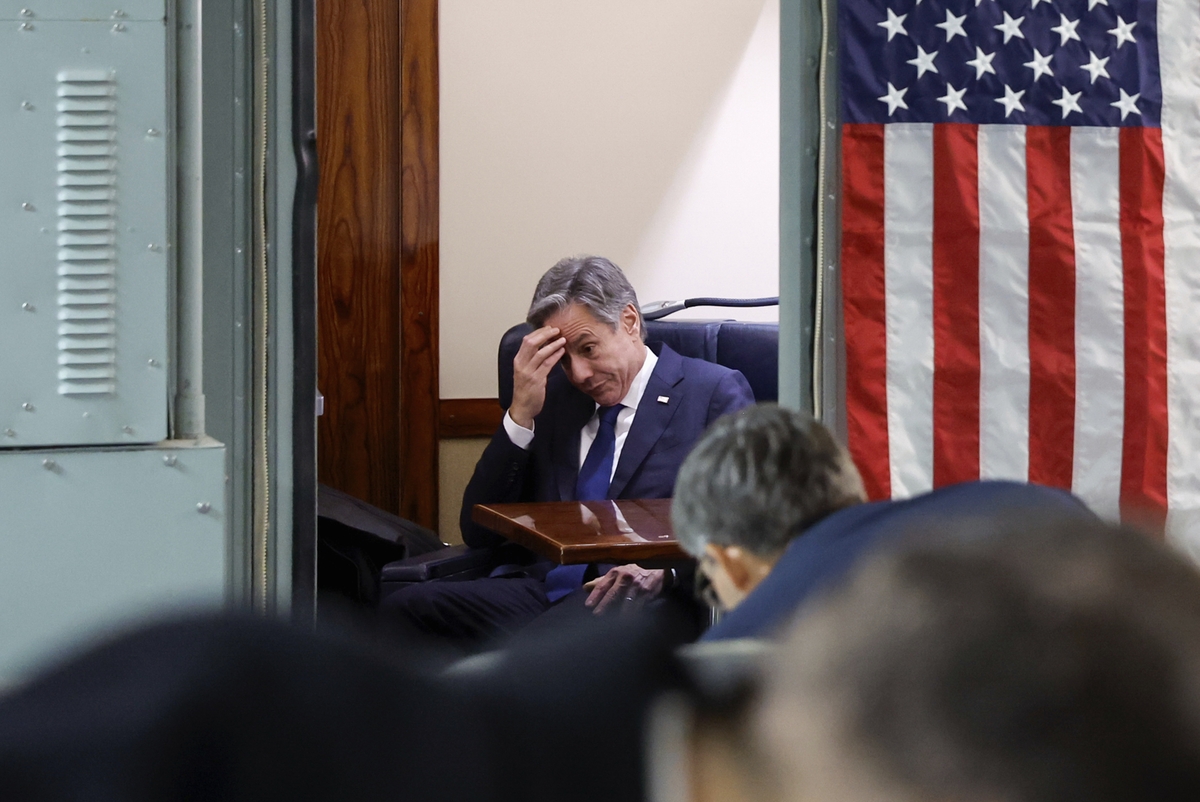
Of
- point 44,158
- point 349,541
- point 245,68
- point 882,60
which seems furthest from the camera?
point 349,541

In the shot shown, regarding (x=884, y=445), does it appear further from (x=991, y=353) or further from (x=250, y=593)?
(x=250, y=593)

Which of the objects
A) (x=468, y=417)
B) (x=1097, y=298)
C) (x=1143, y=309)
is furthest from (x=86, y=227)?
(x=468, y=417)

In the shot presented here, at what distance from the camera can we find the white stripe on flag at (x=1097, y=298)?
8.45ft

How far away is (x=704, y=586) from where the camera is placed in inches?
68.4

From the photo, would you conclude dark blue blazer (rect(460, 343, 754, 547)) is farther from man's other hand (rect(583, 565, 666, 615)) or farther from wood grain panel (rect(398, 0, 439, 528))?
wood grain panel (rect(398, 0, 439, 528))

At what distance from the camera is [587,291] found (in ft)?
11.2

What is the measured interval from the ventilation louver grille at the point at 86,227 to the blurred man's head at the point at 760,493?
40.5 inches

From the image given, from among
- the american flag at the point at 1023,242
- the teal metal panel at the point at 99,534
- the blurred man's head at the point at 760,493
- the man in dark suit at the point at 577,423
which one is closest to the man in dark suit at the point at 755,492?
the blurred man's head at the point at 760,493

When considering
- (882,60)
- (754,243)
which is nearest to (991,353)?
(882,60)

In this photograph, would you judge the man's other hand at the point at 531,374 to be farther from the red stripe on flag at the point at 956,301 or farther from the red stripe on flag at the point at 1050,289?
the red stripe on flag at the point at 1050,289

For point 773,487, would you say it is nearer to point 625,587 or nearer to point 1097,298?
point 1097,298

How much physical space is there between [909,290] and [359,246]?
248 centimetres

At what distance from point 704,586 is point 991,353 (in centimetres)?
109

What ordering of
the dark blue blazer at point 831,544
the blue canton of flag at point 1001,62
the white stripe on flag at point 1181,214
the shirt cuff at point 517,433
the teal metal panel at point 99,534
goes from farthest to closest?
the shirt cuff at point 517,433 < the white stripe on flag at point 1181,214 < the blue canton of flag at point 1001,62 < the teal metal panel at point 99,534 < the dark blue blazer at point 831,544
